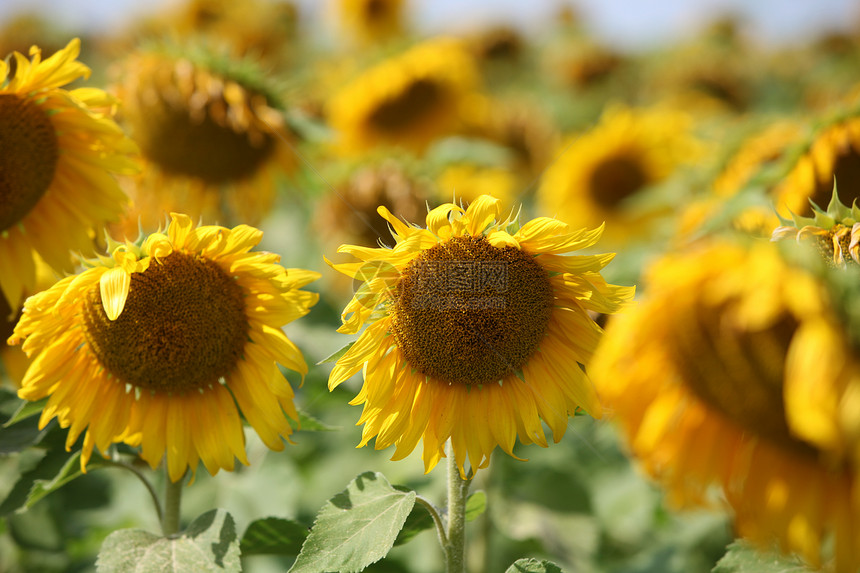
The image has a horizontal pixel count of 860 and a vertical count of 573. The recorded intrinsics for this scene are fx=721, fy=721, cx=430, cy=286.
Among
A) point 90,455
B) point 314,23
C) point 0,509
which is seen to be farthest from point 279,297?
point 314,23

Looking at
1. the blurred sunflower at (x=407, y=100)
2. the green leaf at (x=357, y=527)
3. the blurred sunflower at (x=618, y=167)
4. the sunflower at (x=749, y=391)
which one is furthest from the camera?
the blurred sunflower at (x=618, y=167)

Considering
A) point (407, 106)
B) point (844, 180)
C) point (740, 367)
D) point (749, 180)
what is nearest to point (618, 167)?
point (407, 106)

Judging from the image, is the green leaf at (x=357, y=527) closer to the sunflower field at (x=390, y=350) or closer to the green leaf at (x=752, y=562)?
the sunflower field at (x=390, y=350)

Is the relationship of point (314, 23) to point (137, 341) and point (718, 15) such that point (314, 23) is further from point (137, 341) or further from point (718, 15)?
point (137, 341)

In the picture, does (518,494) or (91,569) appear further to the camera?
(518,494)

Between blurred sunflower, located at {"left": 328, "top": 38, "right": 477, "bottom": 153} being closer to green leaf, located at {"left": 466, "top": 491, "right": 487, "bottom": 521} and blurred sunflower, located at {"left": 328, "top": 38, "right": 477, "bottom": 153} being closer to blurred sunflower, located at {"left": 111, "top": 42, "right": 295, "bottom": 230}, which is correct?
blurred sunflower, located at {"left": 111, "top": 42, "right": 295, "bottom": 230}

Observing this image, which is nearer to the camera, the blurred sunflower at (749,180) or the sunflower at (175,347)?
the sunflower at (175,347)

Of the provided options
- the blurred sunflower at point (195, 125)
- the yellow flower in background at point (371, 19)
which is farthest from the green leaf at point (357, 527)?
the yellow flower in background at point (371, 19)
